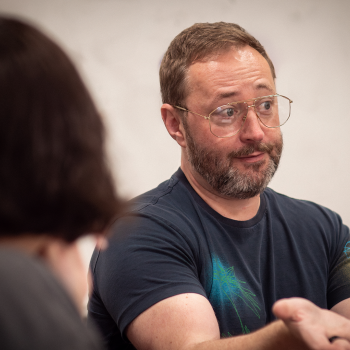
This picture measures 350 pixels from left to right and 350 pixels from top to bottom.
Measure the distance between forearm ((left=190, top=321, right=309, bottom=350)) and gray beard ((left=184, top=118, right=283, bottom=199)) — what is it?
52 cm

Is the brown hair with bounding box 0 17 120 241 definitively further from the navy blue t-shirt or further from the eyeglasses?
the eyeglasses

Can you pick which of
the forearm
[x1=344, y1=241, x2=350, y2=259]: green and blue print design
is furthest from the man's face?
the forearm

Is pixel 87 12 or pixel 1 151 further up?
pixel 87 12

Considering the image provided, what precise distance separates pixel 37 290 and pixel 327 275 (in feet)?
3.61

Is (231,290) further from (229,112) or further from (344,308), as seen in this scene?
(229,112)

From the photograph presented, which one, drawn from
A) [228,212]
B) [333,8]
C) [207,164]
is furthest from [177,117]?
[333,8]

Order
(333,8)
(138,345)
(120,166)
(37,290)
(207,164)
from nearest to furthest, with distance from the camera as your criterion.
→ (37,290) → (120,166) → (138,345) → (207,164) → (333,8)

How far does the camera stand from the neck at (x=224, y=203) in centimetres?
124

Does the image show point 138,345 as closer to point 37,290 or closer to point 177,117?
point 37,290

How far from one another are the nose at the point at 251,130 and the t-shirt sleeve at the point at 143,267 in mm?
359

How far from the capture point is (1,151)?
414mm

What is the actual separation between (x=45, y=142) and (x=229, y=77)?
34.5 inches

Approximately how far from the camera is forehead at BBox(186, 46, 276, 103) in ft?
3.95

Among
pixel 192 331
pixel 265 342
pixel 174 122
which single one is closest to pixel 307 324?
pixel 265 342
